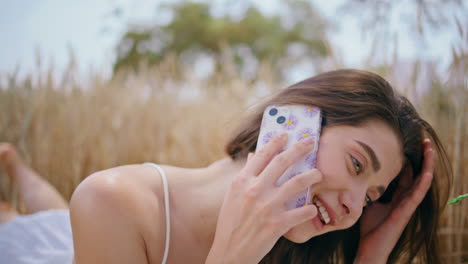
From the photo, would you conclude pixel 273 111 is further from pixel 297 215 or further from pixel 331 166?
pixel 297 215

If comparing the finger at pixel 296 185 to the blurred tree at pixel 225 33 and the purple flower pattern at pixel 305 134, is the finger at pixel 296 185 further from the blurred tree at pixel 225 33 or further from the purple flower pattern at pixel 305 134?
the blurred tree at pixel 225 33

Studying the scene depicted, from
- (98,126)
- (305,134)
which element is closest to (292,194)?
(305,134)

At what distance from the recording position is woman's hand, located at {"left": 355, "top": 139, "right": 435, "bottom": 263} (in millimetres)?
1928

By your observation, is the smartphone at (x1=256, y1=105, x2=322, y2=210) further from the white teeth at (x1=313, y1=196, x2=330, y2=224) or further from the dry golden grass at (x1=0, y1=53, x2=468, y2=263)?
the dry golden grass at (x1=0, y1=53, x2=468, y2=263)

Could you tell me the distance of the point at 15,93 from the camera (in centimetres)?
357

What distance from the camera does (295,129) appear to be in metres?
1.51

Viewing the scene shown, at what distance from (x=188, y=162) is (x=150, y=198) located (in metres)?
2.08

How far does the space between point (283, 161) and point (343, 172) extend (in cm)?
27

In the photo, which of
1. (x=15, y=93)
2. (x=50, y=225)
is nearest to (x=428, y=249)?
(x=50, y=225)

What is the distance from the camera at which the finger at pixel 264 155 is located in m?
1.39

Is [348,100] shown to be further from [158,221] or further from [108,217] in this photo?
[108,217]

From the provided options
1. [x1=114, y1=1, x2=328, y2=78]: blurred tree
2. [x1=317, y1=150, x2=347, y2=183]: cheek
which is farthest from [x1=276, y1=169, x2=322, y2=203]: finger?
[x1=114, y1=1, x2=328, y2=78]: blurred tree

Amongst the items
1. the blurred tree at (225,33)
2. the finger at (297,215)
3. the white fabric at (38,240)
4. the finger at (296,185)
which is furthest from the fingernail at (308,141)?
the blurred tree at (225,33)

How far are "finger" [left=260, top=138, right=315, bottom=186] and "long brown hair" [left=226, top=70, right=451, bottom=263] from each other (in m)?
0.21
